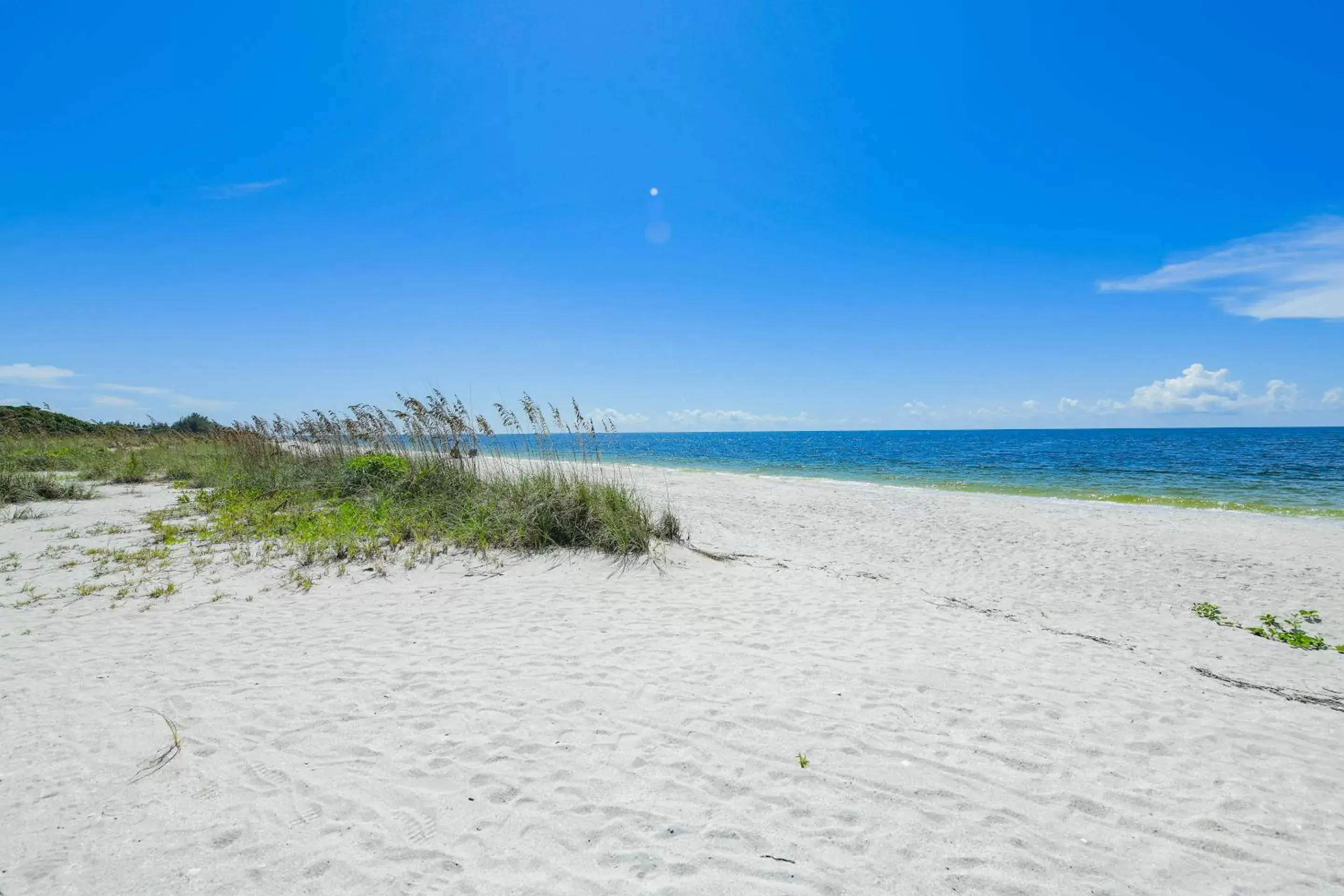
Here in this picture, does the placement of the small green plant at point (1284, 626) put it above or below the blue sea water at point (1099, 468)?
below

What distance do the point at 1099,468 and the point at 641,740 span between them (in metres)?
36.6

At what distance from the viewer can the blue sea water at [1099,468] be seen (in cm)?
1936

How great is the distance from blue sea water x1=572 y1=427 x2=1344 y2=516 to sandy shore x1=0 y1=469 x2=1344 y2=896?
261 inches

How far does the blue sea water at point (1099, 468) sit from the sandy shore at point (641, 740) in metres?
6.63

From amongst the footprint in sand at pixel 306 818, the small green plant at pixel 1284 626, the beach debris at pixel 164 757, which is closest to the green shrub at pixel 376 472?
the beach debris at pixel 164 757

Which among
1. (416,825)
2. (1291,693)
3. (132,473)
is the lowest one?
(1291,693)

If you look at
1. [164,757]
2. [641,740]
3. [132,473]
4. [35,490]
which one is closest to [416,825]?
[641,740]

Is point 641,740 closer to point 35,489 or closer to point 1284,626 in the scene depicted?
point 1284,626

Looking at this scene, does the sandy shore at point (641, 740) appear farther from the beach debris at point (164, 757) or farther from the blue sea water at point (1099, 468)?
the blue sea water at point (1099, 468)

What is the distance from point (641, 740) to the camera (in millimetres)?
3740

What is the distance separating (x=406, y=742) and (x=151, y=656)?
2981mm

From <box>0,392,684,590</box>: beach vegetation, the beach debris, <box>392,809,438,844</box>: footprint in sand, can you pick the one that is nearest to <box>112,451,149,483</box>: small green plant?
<box>0,392,684,590</box>: beach vegetation

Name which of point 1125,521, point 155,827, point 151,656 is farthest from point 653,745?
point 1125,521

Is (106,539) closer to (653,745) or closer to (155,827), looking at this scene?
(155,827)
